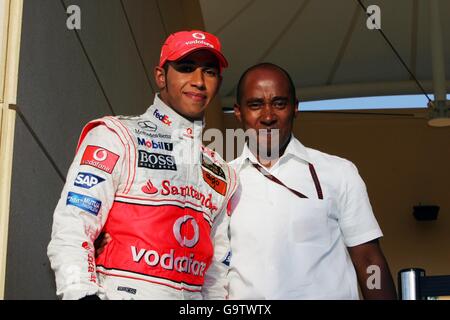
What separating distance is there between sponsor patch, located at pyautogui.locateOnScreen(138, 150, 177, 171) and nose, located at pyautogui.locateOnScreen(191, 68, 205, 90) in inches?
9.8

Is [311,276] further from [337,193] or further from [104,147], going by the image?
[104,147]

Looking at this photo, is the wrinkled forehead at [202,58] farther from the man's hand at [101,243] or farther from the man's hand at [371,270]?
the man's hand at [371,270]

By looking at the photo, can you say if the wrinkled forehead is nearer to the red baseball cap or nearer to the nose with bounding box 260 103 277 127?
the red baseball cap

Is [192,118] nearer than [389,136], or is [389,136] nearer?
[192,118]

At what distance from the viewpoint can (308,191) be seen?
9.76 ft

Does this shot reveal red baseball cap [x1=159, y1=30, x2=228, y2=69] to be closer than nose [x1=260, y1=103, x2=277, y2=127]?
Yes

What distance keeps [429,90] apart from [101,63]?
8.50 metres

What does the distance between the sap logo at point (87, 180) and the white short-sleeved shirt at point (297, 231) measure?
67cm

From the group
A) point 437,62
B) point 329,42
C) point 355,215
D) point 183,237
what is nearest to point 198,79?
point 183,237

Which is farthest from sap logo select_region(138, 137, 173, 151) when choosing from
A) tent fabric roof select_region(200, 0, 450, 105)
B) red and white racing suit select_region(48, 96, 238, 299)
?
tent fabric roof select_region(200, 0, 450, 105)

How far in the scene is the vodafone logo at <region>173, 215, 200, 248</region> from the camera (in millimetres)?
2482

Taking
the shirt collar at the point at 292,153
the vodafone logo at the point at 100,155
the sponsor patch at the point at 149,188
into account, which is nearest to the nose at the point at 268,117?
the shirt collar at the point at 292,153

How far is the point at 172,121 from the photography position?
9.19 ft
